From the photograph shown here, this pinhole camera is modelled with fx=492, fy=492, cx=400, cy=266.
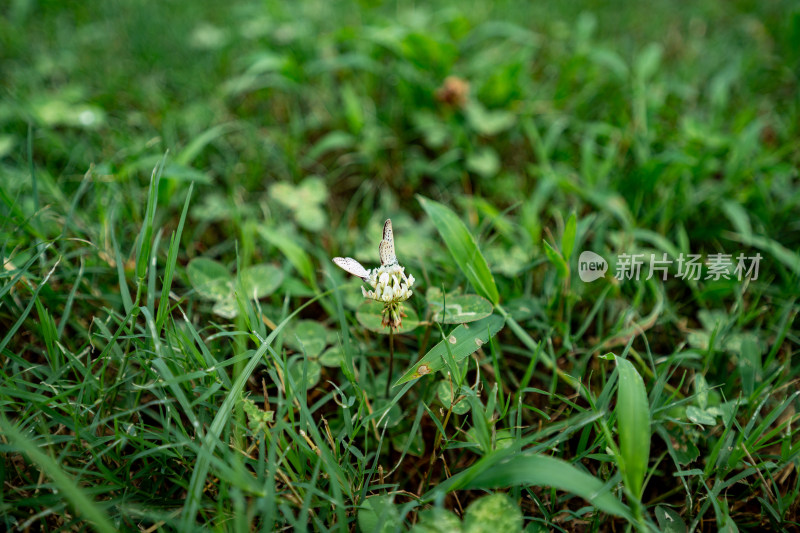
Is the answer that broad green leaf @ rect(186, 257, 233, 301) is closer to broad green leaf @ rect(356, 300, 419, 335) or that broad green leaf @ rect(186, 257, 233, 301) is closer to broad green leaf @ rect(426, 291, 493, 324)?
broad green leaf @ rect(356, 300, 419, 335)

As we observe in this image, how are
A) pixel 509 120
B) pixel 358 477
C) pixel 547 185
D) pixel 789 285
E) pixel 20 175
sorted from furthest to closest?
pixel 509 120
pixel 547 185
pixel 20 175
pixel 789 285
pixel 358 477

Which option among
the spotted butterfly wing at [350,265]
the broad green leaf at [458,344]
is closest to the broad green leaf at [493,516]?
the broad green leaf at [458,344]

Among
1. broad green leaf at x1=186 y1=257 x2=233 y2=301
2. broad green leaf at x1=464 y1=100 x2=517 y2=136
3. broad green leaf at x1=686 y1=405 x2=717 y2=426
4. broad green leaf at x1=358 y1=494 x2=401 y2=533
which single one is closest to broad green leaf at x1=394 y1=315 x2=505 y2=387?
broad green leaf at x1=358 y1=494 x2=401 y2=533

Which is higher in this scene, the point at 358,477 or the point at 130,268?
the point at 130,268

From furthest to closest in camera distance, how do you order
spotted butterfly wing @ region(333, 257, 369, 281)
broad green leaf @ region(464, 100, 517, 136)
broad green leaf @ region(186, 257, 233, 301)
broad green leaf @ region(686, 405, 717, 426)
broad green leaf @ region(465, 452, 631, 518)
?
broad green leaf @ region(464, 100, 517, 136)
broad green leaf @ region(186, 257, 233, 301)
broad green leaf @ region(686, 405, 717, 426)
spotted butterfly wing @ region(333, 257, 369, 281)
broad green leaf @ region(465, 452, 631, 518)

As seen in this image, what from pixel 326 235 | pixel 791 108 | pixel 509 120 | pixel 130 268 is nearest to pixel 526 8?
pixel 509 120

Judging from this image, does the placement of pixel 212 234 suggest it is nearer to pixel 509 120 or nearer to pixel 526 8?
pixel 509 120
